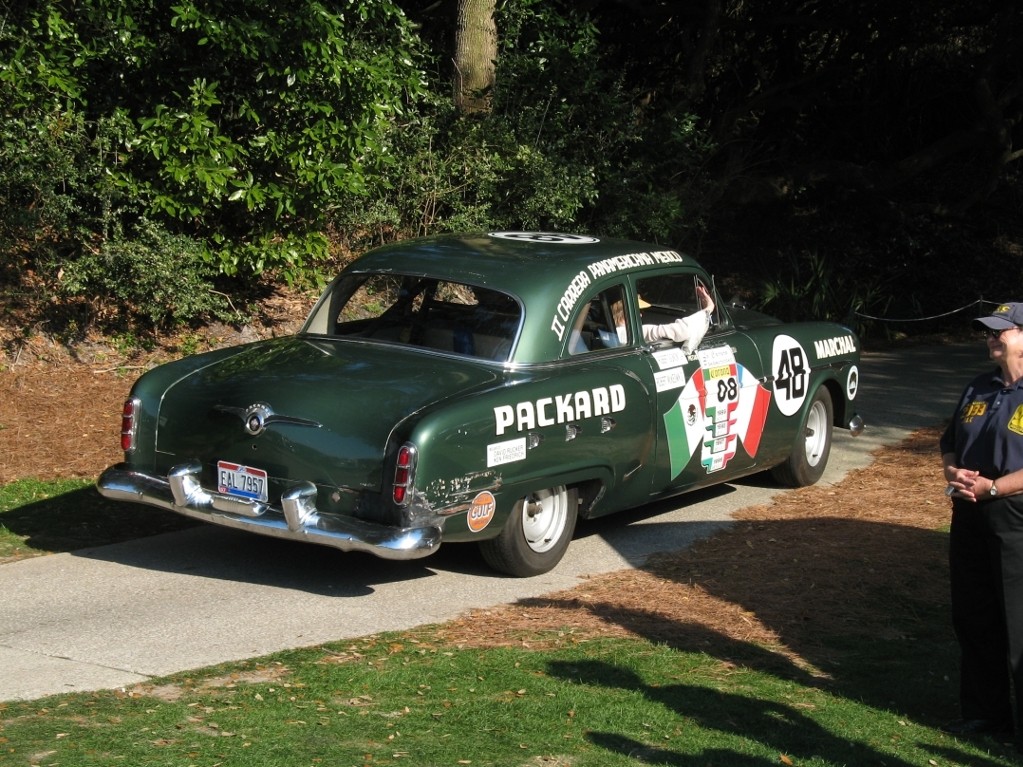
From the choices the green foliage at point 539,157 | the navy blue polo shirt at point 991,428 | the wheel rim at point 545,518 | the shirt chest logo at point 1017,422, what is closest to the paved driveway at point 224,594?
the wheel rim at point 545,518

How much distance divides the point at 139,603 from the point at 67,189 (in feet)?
20.1

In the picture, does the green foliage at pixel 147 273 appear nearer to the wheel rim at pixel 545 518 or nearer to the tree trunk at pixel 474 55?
the tree trunk at pixel 474 55

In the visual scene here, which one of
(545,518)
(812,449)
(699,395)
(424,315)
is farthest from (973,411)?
(812,449)

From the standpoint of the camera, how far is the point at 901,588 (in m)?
7.33

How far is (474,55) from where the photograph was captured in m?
14.6

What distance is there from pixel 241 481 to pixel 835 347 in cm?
478

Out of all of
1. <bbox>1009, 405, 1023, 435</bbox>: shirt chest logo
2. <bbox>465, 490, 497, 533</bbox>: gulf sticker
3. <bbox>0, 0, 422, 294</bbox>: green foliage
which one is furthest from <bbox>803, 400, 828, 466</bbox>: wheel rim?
<bbox>1009, 405, 1023, 435</bbox>: shirt chest logo

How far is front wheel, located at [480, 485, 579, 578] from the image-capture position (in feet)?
23.4

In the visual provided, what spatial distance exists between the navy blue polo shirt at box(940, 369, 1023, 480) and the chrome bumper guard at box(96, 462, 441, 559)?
249 cm

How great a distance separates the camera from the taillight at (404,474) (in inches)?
251

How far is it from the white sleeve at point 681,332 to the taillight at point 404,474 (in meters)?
2.21

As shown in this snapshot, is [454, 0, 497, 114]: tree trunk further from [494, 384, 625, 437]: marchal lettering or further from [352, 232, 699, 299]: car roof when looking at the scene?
[494, 384, 625, 437]: marchal lettering

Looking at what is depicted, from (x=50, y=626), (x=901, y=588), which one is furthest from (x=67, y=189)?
(x=901, y=588)

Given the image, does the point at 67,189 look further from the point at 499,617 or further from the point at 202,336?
the point at 499,617
